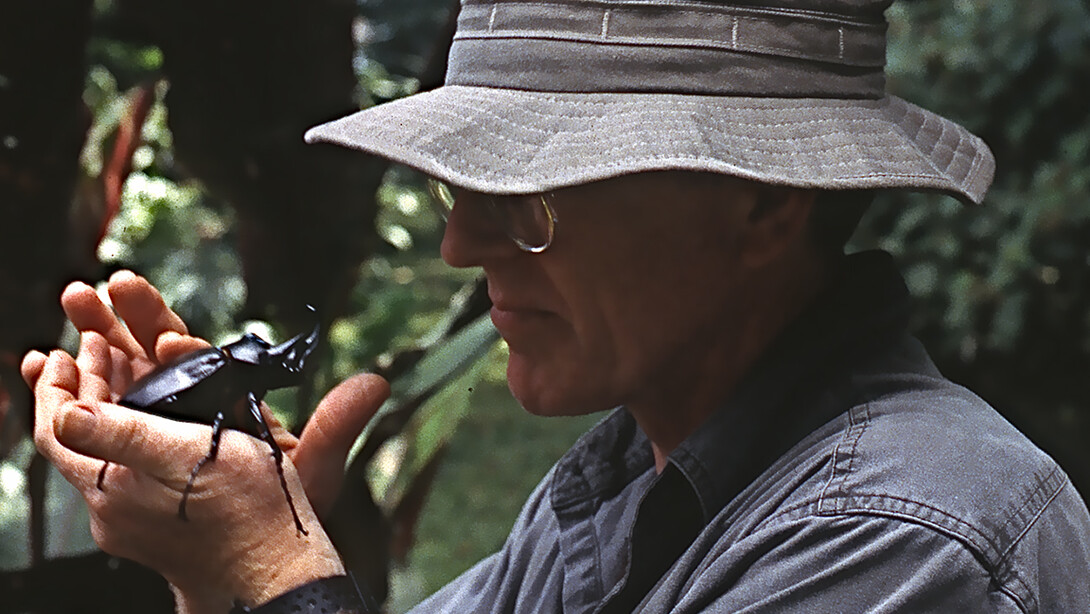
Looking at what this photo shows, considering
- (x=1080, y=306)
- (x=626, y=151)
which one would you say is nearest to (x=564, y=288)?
(x=626, y=151)

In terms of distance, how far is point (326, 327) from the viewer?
238 cm

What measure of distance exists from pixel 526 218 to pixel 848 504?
40 cm

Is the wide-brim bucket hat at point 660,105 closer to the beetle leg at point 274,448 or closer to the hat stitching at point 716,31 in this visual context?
the hat stitching at point 716,31

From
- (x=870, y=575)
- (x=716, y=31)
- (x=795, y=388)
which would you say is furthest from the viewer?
(x=795, y=388)

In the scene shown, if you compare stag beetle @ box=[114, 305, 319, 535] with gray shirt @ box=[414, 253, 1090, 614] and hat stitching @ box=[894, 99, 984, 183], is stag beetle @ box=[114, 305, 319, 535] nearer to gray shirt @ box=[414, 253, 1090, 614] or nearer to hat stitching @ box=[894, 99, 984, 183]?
gray shirt @ box=[414, 253, 1090, 614]

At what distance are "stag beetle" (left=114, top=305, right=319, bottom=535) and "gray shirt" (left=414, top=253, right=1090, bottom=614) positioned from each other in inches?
14.6

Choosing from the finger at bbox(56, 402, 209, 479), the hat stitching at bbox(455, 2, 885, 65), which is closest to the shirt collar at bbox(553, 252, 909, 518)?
the hat stitching at bbox(455, 2, 885, 65)

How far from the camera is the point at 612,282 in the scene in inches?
44.2

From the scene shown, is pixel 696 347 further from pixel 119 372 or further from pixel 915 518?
pixel 119 372

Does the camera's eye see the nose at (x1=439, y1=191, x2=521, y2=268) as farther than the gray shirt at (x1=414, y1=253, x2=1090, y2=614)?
Yes

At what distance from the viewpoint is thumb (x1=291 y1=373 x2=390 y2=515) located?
1259 mm

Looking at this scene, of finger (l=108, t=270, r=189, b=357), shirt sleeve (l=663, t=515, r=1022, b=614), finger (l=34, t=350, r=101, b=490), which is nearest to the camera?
shirt sleeve (l=663, t=515, r=1022, b=614)

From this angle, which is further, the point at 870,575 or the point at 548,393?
the point at 548,393

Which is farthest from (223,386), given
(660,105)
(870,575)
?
(870,575)
